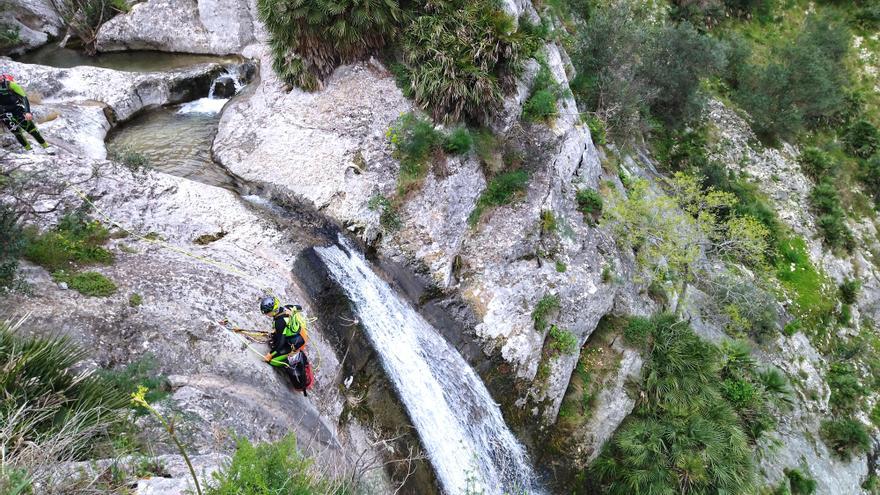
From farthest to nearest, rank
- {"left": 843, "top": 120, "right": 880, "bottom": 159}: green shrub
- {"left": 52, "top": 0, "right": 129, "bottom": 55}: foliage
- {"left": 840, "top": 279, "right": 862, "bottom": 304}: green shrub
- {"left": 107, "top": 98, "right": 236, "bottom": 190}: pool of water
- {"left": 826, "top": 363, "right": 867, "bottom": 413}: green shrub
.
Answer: {"left": 843, "top": 120, "right": 880, "bottom": 159}: green shrub, {"left": 840, "top": 279, "right": 862, "bottom": 304}: green shrub, {"left": 826, "top": 363, "right": 867, "bottom": 413}: green shrub, {"left": 52, "top": 0, "right": 129, "bottom": 55}: foliage, {"left": 107, "top": 98, "right": 236, "bottom": 190}: pool of water

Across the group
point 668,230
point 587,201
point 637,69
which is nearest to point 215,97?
point 587,201

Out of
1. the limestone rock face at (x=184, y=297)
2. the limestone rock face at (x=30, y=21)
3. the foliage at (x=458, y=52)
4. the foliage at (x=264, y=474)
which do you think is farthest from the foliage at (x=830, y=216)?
the limestone rock face at (x=30, y=21)

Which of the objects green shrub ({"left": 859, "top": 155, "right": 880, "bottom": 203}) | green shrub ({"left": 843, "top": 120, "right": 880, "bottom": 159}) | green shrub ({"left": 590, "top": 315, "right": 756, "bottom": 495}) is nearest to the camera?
green shrub ({"left": 590, "top": 315, "right": 756, "bottom": 495})

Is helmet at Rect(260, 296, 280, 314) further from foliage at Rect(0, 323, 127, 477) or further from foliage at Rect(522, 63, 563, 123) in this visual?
foliage at Rect(522, 63, 563, 123)

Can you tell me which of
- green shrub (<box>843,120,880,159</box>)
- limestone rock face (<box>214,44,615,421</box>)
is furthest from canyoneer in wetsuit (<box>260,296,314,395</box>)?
green shrub (<box>843,120,880,159</box>)

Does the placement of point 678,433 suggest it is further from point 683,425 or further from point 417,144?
point 417,144

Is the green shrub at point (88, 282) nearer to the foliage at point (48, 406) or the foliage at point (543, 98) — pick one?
the foliage at point (48, 406)

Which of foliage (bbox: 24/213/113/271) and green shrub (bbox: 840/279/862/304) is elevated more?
green shrub (bbox: 840/279/862/304)
